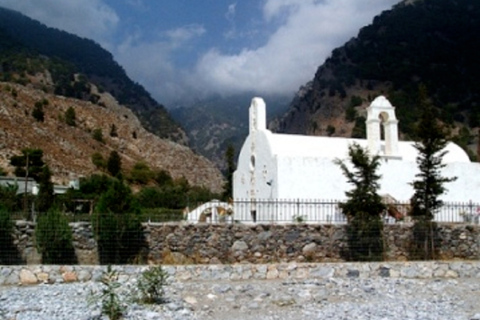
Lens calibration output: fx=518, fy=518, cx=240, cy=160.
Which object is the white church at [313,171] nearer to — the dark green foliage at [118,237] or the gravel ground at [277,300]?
the dark green foliage at [118,237]

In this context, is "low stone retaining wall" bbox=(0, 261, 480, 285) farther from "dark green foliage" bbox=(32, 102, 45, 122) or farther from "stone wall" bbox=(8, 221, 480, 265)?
"dark green foliage" bbox=(32, 102, 45, 122)

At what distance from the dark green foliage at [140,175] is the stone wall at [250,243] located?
2282 inches

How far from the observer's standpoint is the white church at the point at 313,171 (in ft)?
86.6

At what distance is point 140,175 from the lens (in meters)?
76.8

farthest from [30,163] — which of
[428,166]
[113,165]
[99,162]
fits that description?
[428,166]

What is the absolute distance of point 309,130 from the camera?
3585 inches

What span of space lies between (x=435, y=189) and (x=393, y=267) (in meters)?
6.68

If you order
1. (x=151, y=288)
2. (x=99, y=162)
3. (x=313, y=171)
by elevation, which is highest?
(x=99, y=162)

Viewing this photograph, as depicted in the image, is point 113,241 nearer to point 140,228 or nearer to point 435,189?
point 140,228

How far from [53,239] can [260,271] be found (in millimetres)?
6842

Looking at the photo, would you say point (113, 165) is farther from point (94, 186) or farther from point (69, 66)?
point (69, 66)

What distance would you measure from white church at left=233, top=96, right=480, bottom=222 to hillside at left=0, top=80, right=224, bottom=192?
40.0 meters

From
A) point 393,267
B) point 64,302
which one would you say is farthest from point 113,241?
point 393,267

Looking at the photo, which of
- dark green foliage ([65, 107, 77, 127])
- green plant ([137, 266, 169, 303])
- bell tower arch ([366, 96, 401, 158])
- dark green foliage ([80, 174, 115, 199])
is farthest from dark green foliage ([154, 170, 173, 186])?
green plant ([137, 266, 169, 303])
